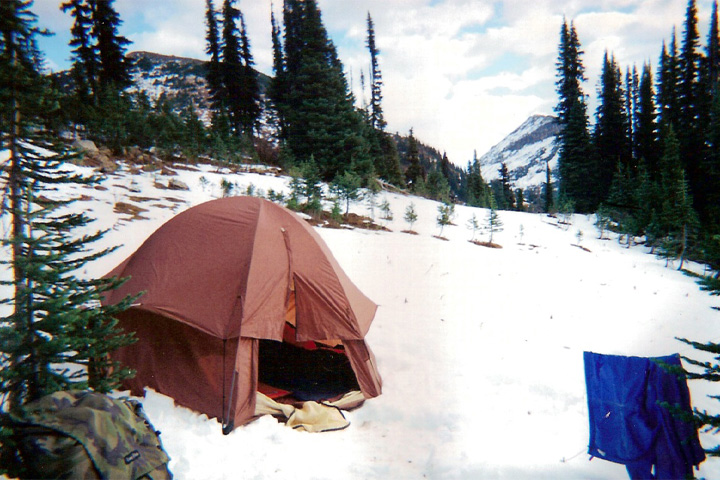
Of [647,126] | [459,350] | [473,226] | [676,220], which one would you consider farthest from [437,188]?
[459,350]

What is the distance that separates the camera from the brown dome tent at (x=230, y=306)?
4.46 meters

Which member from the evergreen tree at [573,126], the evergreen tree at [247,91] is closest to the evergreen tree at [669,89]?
the evergreen tree at [573,126]

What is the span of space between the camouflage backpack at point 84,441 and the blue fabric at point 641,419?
4065mm

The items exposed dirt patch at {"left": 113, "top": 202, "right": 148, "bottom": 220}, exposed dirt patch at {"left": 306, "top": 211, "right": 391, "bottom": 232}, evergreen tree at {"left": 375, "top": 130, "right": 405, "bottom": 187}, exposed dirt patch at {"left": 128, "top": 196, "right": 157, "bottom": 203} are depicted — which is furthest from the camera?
evergreen tree at {"left": 375, "top": 130, "right": 405, "bottom": 187}

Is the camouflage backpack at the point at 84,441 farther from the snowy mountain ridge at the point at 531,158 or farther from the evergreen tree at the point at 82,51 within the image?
the snowy mountain ridge at the point at 531,158

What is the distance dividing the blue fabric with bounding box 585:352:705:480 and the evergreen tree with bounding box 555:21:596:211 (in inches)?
1345

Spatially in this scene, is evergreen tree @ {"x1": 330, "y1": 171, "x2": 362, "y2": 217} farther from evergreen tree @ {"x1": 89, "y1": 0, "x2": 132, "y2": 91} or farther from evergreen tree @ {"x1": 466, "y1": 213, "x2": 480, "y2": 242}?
evergreen tree @ {"x1": 89, "y1": 0, "x2": 132, "y2": 91}

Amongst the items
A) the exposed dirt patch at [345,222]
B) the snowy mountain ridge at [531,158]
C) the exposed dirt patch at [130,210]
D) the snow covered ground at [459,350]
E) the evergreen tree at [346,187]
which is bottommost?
the snow covered ground at [459,350]

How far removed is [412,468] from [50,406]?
11.0 feet

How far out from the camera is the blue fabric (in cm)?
335

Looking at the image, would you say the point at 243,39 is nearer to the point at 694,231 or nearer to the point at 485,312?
the point at 485,312

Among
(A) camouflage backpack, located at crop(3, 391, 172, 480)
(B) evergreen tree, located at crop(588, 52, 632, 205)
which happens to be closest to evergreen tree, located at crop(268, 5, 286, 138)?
(A) camouflage backpack, located at crop(3, 391, 172, 480)

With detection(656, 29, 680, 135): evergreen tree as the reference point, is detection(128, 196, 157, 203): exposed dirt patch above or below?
below

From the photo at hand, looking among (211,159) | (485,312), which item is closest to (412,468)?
(485,312)
